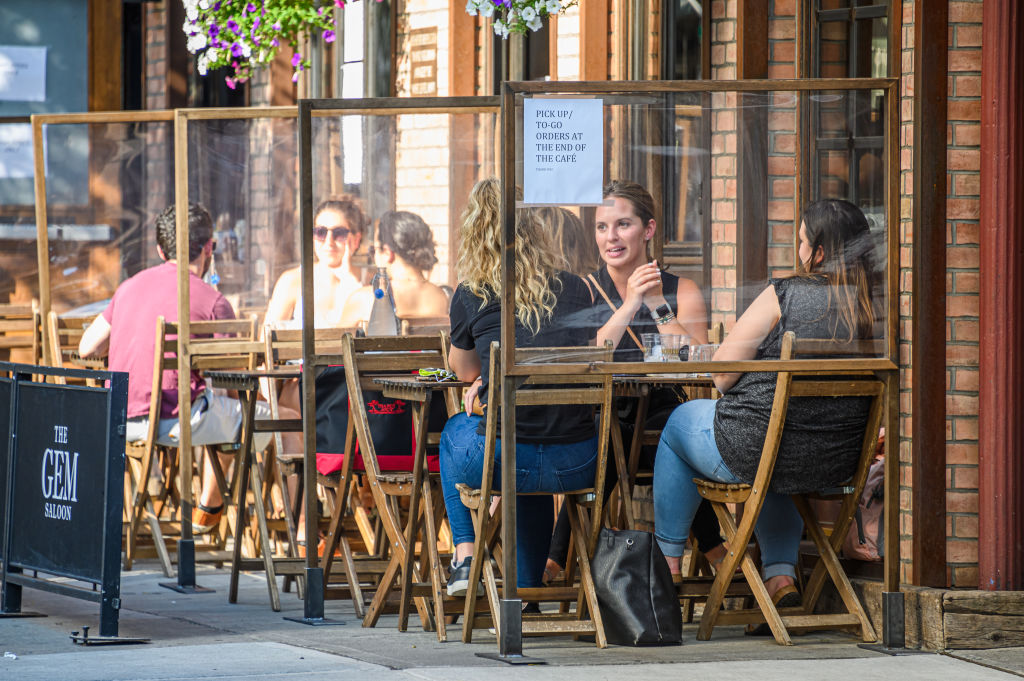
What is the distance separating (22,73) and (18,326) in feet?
9.25

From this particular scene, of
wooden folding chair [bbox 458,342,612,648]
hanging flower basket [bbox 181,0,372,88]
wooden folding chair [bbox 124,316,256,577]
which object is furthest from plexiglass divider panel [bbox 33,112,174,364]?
wooden folding chair [bbox 458,342,612,648]

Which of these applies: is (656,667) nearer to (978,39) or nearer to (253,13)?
(978,39)

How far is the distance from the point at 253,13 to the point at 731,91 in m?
5.27

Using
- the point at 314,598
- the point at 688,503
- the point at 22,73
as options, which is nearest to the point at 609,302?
the point at 688,503

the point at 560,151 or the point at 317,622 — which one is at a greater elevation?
the point at 560,151

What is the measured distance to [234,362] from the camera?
8328mm

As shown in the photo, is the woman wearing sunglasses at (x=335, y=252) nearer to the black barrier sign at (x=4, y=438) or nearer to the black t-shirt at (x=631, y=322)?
the black barrier sign at (x=4, y=438)

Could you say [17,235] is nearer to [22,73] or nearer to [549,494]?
[22,73]

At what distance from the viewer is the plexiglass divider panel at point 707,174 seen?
5.70 m

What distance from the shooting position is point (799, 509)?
626cm

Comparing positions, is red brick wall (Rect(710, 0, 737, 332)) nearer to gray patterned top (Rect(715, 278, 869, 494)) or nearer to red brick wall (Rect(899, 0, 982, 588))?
gray patterned top (Rect(715, 278, 869, 494))

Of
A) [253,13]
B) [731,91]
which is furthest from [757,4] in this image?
[253,13]

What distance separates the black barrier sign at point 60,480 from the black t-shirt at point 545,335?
1.36 meters

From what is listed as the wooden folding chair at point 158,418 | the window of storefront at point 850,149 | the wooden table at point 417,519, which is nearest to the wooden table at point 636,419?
Result: the wooden table at point 417,519
